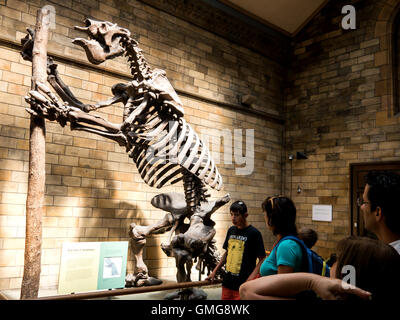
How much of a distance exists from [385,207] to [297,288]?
74 centimetres

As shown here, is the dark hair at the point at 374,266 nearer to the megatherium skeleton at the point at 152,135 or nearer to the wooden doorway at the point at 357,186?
the megatherium skeleton at the point at 152,135

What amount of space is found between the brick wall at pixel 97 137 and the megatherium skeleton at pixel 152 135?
1156mm

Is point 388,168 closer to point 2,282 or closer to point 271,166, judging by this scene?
point 271,166

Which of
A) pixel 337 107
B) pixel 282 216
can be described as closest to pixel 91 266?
pixel 282 216

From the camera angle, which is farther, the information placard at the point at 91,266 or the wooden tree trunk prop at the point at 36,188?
the information placard at the point at 91,266

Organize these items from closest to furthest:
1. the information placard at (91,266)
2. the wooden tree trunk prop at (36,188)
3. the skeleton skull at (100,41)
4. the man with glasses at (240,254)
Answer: the man with glasses at (240,254)
the wooden tree trunk prop at (36,188)
the information placard at (91,266)
the skeleton skull at (100,41)

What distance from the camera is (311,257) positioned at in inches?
74.2

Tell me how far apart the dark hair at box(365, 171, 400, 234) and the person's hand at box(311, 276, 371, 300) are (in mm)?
618

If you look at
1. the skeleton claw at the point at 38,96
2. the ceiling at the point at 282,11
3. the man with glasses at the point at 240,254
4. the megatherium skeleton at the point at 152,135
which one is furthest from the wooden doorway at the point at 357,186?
the skeleton claw at the point at 38,96

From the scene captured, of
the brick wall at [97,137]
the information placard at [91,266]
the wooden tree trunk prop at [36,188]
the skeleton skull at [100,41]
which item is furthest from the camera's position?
the brick wall at [97,137]

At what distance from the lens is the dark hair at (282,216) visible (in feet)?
6.86

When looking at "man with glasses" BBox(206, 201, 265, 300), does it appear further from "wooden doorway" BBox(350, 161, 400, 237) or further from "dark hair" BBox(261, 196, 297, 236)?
"wooden doorway" BBox(350, 161, 400, 237)

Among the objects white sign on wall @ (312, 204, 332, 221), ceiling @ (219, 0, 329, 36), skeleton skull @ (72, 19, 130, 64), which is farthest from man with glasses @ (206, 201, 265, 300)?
ceiling @ (219, 0, 329, 36)

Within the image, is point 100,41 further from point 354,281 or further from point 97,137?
point 354,281
